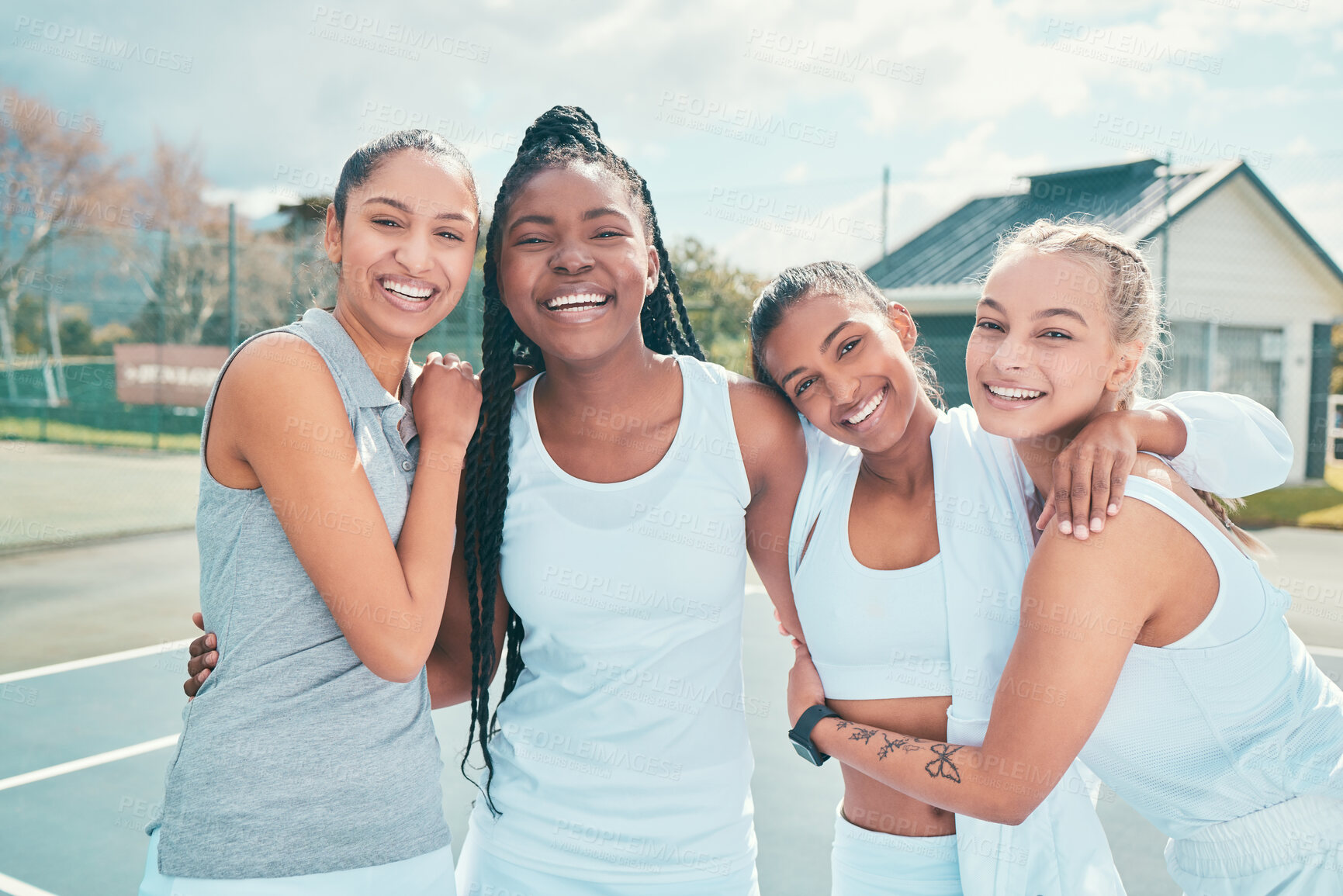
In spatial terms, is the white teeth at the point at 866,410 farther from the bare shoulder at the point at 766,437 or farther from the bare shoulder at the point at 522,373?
the bare shoulder at the point at 522,373

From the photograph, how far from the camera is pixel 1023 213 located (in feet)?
48.1

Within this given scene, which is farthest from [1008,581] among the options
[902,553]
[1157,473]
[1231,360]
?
[1231,360]

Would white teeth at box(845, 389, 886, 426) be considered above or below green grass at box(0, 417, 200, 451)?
above

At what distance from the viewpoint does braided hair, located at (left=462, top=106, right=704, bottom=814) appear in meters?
1.93

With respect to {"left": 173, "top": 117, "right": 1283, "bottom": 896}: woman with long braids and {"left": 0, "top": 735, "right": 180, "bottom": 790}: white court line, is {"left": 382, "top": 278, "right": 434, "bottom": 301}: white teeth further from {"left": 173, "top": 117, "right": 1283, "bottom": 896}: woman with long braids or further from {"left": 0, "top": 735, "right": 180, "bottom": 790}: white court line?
{"left": 0, "top": 735, "right": 180, "bottom": 790}: white court line

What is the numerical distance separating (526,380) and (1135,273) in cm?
125

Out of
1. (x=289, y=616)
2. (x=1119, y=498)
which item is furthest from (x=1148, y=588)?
(x=289, y=616)

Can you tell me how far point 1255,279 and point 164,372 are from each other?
1471 centimetres

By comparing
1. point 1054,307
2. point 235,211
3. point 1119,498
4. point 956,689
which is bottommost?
point 956,689

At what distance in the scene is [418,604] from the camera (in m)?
1.57

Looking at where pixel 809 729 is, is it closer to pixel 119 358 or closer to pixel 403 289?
pixel 403 289

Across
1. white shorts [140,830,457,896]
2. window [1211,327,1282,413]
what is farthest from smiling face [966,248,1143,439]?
window [1211,327,1282,413]

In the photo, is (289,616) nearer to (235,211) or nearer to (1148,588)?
(1148,588)

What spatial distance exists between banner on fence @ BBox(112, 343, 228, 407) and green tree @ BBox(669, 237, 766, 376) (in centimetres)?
560
